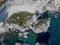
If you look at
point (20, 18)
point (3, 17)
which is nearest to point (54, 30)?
point (20, 18)

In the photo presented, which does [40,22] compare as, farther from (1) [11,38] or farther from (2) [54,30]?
(1) [11,38]

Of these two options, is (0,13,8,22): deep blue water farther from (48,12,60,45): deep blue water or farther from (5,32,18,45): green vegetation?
(48,12,60,45): deep blue water

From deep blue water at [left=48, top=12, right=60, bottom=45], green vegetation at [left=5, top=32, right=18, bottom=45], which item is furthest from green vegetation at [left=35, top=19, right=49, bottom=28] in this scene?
green vegetation at [left=5, top=32, right=18, bottom=45]

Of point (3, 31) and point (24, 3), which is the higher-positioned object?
point (24, 3)

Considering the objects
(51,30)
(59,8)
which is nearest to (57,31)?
(51,30)

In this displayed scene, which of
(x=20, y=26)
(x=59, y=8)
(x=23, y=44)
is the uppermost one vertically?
(x=59, y=8)

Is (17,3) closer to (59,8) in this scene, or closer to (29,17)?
(29,17)

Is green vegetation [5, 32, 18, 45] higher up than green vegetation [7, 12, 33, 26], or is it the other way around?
green vegetation [7, 12, 33, 26]
